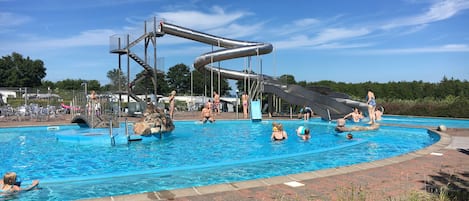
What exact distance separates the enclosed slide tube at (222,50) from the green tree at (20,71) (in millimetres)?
52591

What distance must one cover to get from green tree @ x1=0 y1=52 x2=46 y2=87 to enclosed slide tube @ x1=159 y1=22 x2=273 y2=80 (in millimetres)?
52591

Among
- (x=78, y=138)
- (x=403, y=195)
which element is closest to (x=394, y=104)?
(x=78, y=138)

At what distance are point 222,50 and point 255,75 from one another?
3.15 m

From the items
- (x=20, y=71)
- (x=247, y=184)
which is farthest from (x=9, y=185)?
(x=20, y=71)

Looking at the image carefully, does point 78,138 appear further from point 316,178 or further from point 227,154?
point 316,178

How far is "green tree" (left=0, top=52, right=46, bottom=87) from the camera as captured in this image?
208 feet

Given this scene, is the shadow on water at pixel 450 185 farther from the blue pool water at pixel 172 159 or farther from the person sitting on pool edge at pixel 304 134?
the person sitting on pool edge at pixel 304 134

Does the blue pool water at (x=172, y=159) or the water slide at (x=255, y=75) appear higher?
the water slide at (x=255, y=75)

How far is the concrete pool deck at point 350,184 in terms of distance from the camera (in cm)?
429

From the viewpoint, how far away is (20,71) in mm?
65688

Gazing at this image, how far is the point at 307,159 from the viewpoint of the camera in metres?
8.23

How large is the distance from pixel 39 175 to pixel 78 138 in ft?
14.7

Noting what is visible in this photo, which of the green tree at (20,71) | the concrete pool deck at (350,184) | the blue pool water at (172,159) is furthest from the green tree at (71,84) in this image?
the concrete pool deck at (350,184)

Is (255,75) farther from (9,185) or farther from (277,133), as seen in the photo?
(9,185)
